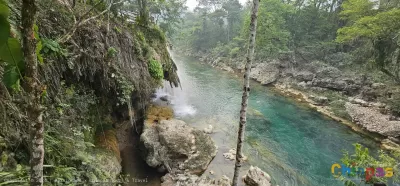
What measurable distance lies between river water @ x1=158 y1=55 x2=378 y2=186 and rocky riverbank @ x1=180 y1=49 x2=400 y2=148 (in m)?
1.00

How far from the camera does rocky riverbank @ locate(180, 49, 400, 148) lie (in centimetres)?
1136

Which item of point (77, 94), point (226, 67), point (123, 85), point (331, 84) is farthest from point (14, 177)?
point (226, 67)

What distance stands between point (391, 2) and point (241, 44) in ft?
57.8

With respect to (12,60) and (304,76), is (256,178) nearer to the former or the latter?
(12,60)

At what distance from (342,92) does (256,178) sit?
13.8m

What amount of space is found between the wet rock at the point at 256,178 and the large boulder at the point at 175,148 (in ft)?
4.63

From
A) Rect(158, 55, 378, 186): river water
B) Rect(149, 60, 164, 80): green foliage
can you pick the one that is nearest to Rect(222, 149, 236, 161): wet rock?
Rect(158, 55, 378, 186): river water

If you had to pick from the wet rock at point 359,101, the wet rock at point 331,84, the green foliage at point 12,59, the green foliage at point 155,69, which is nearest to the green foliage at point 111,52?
the green foliage at point 155,69

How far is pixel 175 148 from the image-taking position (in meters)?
7.02

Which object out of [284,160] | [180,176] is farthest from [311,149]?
[180,176]

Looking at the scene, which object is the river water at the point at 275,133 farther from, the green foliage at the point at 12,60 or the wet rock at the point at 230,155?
the green foliage at the point at 12,60

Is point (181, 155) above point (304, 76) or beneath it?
beneath

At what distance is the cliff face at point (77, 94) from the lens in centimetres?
240

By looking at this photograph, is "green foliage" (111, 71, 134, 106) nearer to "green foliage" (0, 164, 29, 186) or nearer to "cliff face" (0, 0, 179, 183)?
"cliff face" (0, 0, 179, 183)
